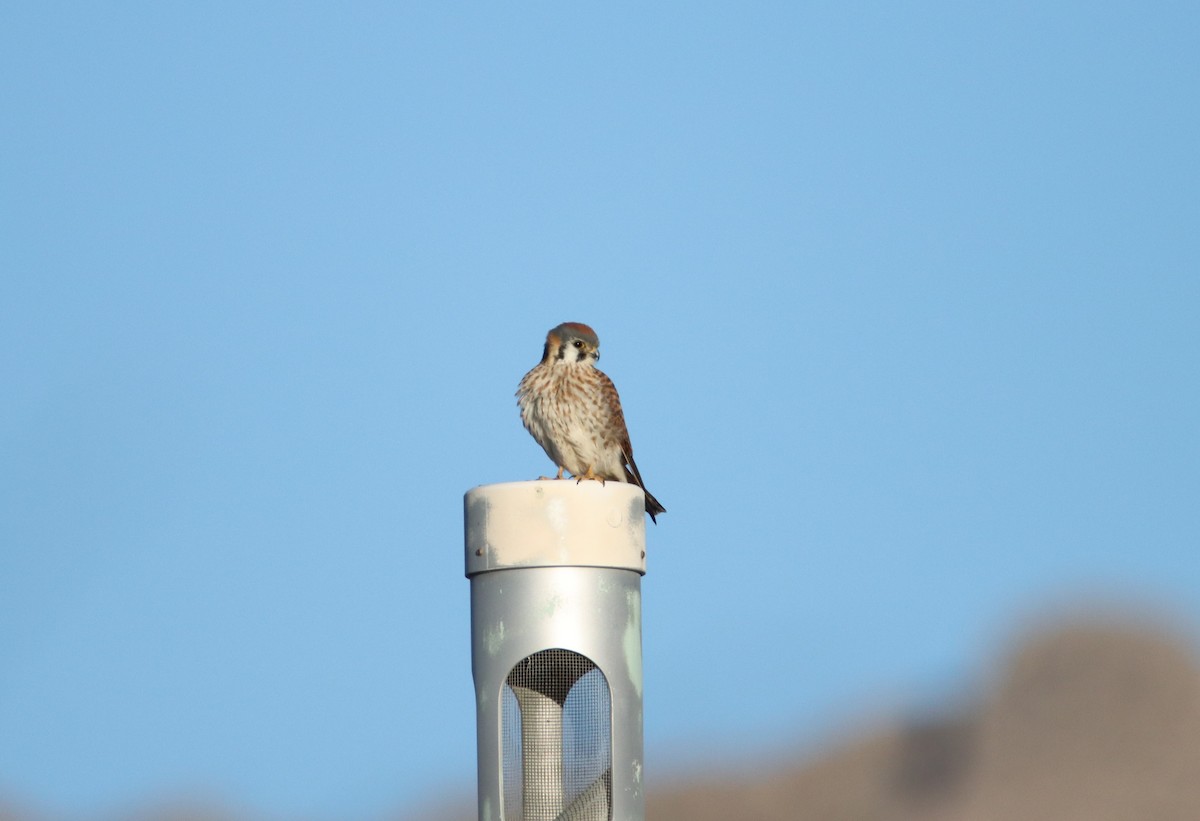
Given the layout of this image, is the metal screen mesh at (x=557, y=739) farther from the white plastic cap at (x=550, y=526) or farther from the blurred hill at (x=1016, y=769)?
the blurred hill at (x=1016, y=769)

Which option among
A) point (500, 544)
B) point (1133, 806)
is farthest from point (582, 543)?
point (1133, 806)

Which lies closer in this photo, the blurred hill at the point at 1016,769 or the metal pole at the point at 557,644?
the metal pole at the point at 557,644

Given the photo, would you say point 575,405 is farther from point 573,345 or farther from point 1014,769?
point 1014,769

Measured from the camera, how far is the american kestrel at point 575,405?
27.7 ft

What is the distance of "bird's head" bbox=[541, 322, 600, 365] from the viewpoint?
8.41 metres

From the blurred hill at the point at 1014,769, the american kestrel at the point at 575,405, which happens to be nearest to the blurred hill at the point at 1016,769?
the blurred hill at the point at 1014,769

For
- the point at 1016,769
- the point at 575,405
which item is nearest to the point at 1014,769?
the point at 1016,769

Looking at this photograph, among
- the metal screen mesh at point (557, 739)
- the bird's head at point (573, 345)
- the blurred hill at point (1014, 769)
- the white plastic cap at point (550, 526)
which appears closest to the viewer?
the white plastic cap at point (550, 526)

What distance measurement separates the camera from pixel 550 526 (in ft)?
18.0

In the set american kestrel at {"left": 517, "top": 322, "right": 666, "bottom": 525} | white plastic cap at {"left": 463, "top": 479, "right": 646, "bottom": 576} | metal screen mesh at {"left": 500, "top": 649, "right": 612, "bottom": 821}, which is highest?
american kestrel at {"left": 517, "top": 322, "right": 666, "bottom": 525}

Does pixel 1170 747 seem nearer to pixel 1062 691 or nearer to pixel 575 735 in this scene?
pixel 1062 691

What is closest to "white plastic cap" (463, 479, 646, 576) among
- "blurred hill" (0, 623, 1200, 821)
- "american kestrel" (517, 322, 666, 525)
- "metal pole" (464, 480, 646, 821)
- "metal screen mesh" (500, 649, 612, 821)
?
"metal pole" (464, 480, 646, 821)

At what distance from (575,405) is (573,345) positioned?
0.27 m

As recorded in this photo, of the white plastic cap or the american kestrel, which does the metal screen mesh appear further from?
the american kestrel
